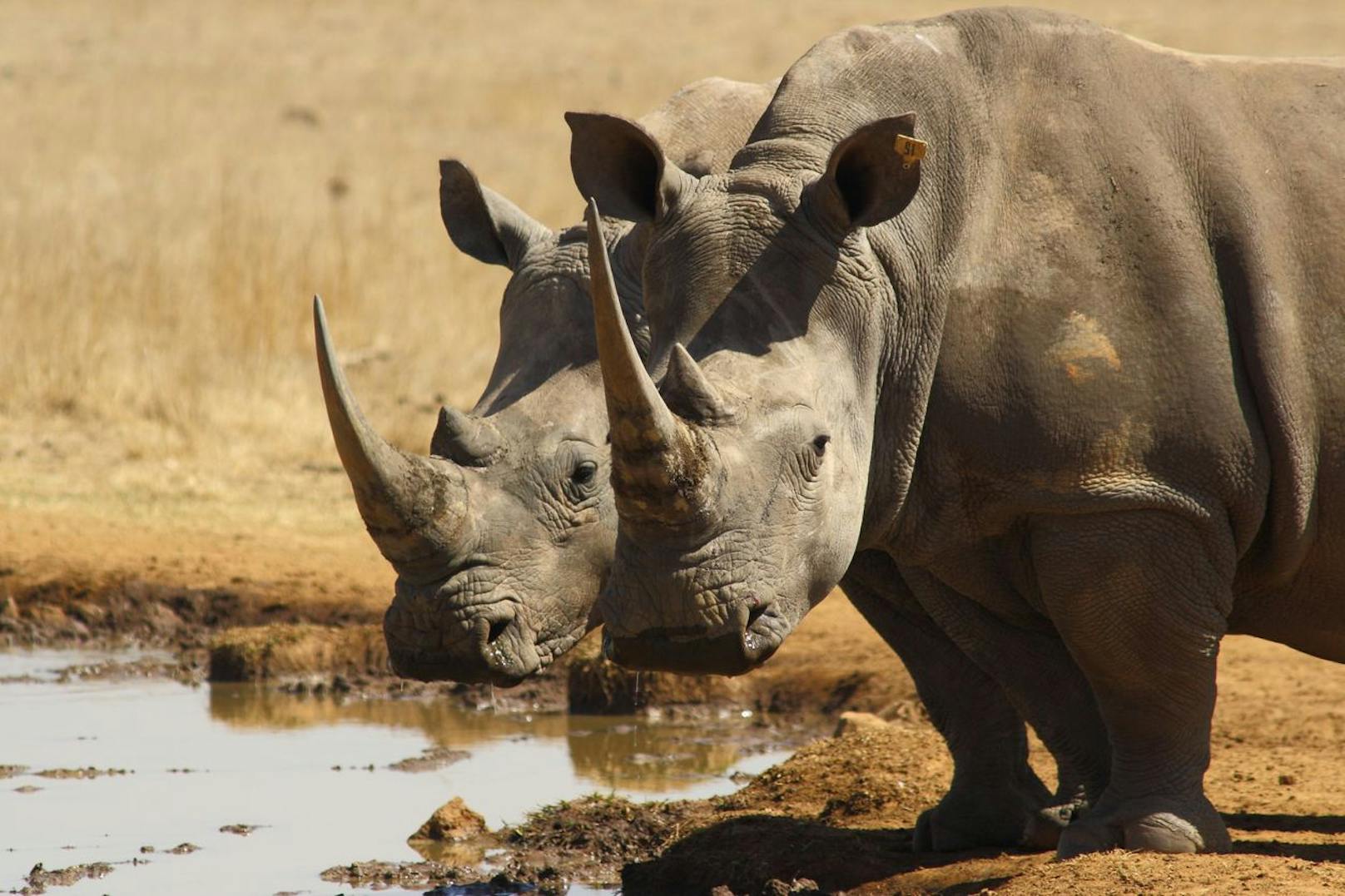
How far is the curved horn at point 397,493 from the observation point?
4891 millimetres

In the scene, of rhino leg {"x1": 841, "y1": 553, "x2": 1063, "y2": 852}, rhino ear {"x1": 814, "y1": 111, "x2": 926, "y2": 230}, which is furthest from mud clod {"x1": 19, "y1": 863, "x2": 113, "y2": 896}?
rhino ear {"x1": 814, "y1": 111, "x2": 926, "y2": 230}

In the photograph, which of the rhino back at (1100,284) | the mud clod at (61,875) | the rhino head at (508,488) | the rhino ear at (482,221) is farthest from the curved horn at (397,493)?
→ the mud clod at (61,875)

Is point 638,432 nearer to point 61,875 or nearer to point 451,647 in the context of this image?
point 451,647

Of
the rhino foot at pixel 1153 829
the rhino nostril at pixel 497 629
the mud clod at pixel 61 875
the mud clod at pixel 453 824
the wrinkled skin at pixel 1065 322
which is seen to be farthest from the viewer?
the mud clod at pixel 453 824

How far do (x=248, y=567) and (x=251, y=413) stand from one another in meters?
2.88

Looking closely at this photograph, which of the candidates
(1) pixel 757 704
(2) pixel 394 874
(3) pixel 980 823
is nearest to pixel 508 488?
(2) pixel 394 874

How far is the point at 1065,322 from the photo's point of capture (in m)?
4.86

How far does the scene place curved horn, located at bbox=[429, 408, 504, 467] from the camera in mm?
5527

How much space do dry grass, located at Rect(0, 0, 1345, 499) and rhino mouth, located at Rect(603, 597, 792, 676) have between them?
230 inches

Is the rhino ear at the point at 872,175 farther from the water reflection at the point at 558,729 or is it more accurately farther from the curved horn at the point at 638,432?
the water reflection at the point at 558,729

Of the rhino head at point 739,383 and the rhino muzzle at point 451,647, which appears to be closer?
the rhino head at point 739,383

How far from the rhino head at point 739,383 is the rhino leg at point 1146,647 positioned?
53cm

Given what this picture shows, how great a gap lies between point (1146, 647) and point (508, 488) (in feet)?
5.47

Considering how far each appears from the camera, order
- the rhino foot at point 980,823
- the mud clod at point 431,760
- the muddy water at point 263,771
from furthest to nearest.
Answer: the mud clod at point 431,760
the muddy water at point 263,771
the rhino foot at point 980,823
